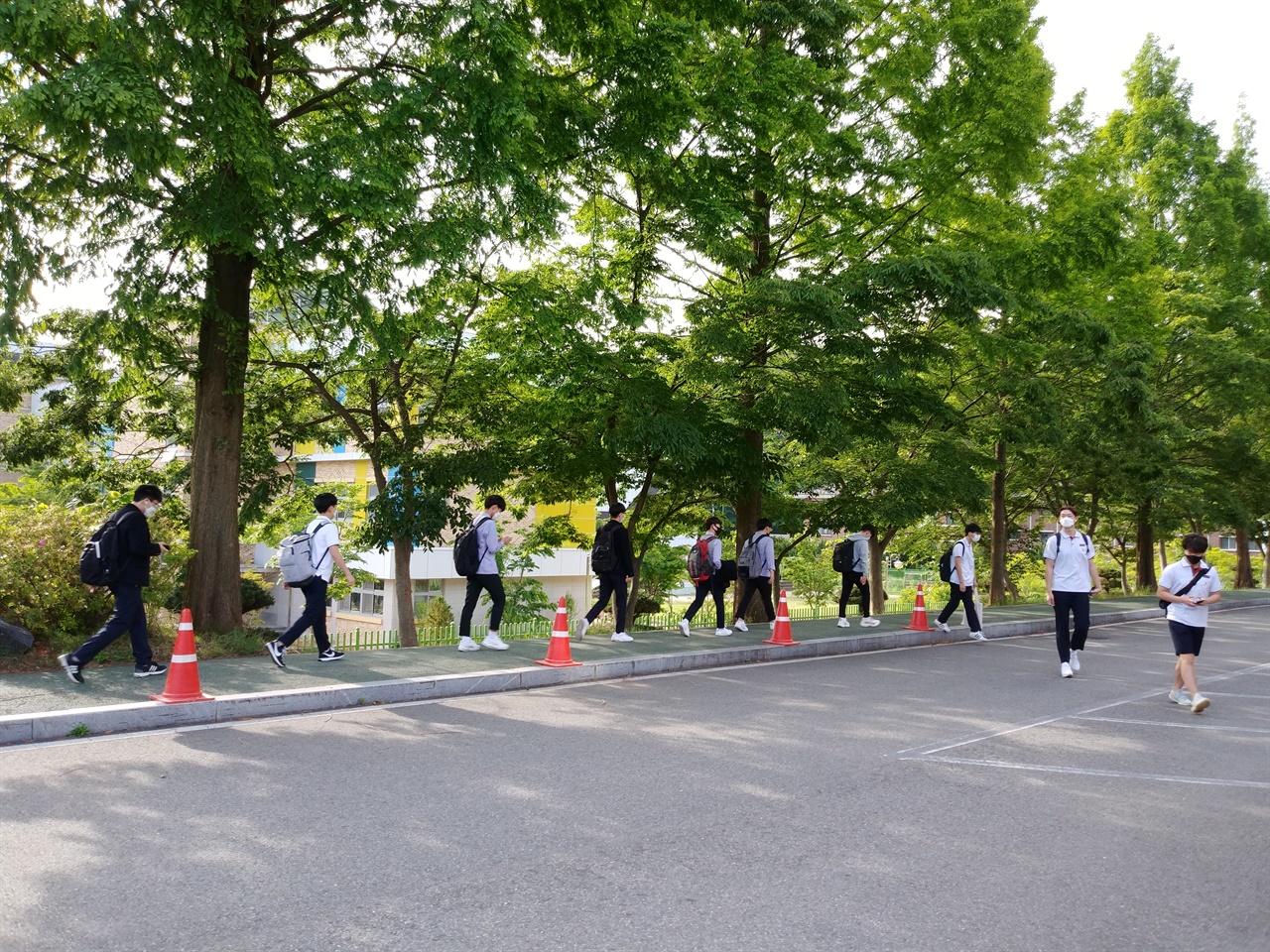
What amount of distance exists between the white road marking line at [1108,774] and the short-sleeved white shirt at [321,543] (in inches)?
238

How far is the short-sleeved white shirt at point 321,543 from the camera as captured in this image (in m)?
9.70

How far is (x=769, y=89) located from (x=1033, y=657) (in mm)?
8672

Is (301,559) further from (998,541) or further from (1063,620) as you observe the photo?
(998,541)

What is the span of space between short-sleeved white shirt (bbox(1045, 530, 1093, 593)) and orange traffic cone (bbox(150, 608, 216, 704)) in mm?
9134

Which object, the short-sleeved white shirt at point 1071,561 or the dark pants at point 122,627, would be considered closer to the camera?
the dark pants at point 122,627

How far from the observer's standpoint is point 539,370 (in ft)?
46.1

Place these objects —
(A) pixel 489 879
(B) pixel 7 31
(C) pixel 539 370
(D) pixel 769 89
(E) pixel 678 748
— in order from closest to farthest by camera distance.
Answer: (A) pixel 489 879 → (E) pixel 678 748 → (B) pixel 7 31 → (D) pixel 769 89 → (C) pixel 539 370

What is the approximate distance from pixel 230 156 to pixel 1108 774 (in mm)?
8855

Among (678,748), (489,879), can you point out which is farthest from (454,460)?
(489,879)

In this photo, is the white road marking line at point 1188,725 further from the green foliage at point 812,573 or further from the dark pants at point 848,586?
the green foliage at point 812,573

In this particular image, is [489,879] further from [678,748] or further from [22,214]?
[22,214]

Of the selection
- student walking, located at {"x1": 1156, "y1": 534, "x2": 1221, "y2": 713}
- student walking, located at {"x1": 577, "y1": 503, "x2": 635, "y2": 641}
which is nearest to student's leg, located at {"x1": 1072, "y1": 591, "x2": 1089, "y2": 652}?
student walking, located at {"x1": 1156, "y1": 534, "x2": 1221, "y2": 713}

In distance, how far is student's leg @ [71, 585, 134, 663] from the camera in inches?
314

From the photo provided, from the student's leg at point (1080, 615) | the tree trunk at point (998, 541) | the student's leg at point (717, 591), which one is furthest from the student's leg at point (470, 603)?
the tree trunk at point (998, 541)
